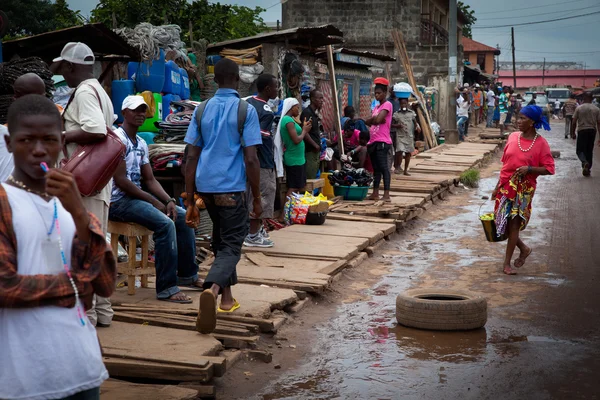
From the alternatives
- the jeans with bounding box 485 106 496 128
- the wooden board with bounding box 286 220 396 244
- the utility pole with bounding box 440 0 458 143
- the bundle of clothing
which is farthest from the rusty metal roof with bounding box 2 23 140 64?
the jeans with bounding box 485 106 496 128

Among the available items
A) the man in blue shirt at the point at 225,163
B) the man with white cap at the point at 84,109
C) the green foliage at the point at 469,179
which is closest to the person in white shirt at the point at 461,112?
the green foliage at the point at 469,179

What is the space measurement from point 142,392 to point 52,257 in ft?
6.97

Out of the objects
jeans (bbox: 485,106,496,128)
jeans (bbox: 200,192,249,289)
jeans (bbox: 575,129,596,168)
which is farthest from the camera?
jeans (bbox: 485,106,496,128)

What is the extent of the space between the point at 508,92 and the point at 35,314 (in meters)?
44.1

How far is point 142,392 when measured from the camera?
4543mm

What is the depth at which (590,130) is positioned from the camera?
62.9 ft

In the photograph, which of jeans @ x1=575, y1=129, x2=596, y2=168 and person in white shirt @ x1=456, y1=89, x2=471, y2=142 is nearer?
jeans @ x1=575, y1=129, x2=596, y2=168

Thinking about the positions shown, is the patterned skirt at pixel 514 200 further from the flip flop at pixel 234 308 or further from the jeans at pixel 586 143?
the jeans at pixel 586 143

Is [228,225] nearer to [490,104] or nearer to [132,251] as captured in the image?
[132,251]

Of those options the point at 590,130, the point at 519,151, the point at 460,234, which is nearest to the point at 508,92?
the point at 590,130

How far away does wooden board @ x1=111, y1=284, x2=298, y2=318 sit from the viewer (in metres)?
6.39

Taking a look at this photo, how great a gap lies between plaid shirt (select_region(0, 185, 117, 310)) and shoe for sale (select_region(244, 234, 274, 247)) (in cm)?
640

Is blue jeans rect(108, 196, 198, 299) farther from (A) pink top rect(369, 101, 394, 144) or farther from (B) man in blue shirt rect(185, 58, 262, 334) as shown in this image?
(A) pink top rect(369, 101, 394, 144)

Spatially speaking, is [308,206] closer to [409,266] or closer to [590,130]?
[409,266]
